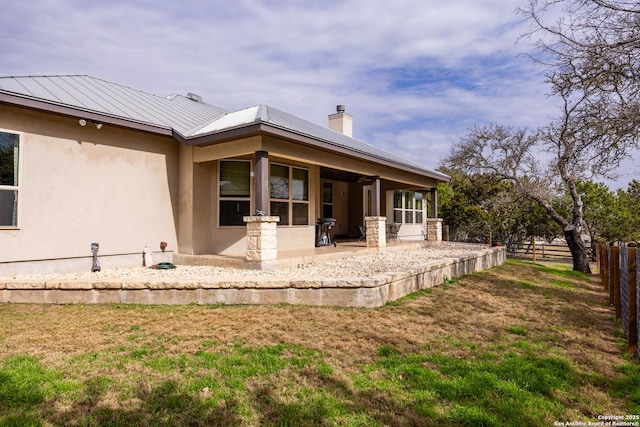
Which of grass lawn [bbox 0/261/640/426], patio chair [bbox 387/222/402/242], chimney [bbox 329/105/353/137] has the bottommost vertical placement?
grass lawn [bbox 0/261/640/426]

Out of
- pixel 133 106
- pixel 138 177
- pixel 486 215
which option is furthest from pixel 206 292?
pixel 486 215

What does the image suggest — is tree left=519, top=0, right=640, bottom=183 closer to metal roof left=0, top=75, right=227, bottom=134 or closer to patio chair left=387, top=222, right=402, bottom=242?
metal roof left=0, top=75, right=227, bottom=134

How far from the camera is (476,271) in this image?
394 inches

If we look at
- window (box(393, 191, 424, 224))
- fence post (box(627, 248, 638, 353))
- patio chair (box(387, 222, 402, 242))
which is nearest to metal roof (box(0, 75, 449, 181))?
patio chair (box(387, 222, 402, 242))

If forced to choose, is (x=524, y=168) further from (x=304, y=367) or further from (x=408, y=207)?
(x=304, y=367)

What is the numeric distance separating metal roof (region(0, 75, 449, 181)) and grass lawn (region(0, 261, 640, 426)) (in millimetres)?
3943

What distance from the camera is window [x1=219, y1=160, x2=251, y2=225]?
8977 mm

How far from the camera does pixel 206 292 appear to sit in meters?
5.38

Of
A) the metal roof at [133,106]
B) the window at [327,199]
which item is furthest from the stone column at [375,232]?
the window at [327,199]

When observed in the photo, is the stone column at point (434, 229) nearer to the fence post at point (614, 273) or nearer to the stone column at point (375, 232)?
the stone column at point (375, 232)

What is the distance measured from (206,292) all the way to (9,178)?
4348 mm

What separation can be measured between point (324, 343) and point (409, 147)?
36111 millimetres

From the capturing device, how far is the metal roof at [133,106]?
6789mm

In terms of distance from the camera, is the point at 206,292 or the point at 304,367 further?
the point at 206,292
